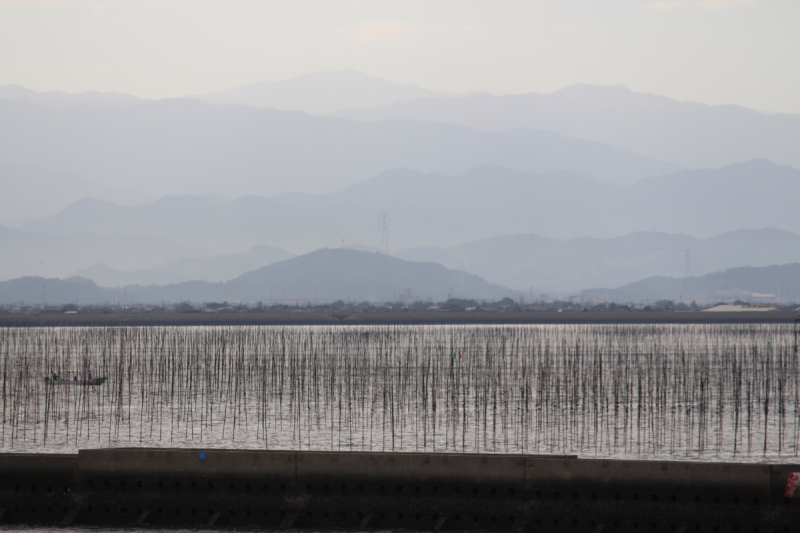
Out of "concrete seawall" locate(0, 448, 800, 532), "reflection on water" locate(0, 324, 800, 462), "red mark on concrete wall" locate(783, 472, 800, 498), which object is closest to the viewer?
"red mark on concrete wall" locate(783, 472, 800, 498)

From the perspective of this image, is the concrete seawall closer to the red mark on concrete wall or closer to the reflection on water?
the red mark on concrete wall

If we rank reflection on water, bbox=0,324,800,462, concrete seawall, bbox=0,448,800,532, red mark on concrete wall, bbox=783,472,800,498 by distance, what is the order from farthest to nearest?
reflection on water, bbox=0,324,800,462, concrete seawall, bbox=0,448,800,532, red mark on concrete wall, bbox=783,472,800,498

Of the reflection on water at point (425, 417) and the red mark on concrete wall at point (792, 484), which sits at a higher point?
the red mark on concrete wall at point (792, 484)

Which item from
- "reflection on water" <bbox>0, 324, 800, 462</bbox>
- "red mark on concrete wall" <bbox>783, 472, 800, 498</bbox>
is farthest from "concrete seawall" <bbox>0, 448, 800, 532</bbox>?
"reflection on water" <bbox>0, 324, 800, 462</bbox>

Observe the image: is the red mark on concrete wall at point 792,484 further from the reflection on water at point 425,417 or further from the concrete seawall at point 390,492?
the reflection on water at point 425,417

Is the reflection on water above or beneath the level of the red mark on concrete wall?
beneath

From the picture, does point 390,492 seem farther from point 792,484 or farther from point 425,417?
point 425,417

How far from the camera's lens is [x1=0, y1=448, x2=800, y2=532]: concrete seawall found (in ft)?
117

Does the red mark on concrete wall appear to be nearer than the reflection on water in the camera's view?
Yes

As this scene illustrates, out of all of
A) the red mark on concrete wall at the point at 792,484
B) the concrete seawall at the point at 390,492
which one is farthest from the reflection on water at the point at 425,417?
the red mark on concrete wall at the point at 792,484

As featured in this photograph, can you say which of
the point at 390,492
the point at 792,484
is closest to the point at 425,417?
the point at 390,492

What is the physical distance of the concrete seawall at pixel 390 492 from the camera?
3562 cm

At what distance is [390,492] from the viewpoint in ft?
122

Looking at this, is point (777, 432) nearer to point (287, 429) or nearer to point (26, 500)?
point (287, 429)
